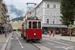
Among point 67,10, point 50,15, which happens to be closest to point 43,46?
point 67,10

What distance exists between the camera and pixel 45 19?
59875mm

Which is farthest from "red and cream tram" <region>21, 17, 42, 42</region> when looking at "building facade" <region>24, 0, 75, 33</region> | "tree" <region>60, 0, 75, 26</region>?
"building facade" <region>24, 0, 75, 33</region>

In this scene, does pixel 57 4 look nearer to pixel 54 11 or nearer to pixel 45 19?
pixel 54 11

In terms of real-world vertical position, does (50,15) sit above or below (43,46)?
above

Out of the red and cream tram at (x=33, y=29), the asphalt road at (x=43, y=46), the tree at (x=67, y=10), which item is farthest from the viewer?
the tree at (x=67, y=10)

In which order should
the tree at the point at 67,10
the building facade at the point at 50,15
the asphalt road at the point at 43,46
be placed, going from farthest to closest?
the building facade at the point at 50,15 < the tree at the point at 67,10 < the asphalt road at the point at 43,46

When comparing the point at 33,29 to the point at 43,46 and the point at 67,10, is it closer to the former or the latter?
the point at 43,46

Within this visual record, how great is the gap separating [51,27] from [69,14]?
19550 mm

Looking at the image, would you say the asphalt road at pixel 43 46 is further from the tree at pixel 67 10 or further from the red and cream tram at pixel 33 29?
the tree at pixel 67 10

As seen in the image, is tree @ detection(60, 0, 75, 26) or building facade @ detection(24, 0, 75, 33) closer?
tree @ detection(60, 0, 75, 26)

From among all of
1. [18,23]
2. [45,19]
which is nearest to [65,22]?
[45,19]

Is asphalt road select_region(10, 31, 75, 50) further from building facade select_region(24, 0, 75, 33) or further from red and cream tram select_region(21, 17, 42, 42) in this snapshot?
building facade select_region(24, 0, 75, 33)

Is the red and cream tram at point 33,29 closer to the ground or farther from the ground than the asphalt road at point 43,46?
farther from the ground

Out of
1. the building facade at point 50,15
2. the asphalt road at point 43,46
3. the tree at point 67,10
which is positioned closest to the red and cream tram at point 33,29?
the asphalt road at point 43,46
